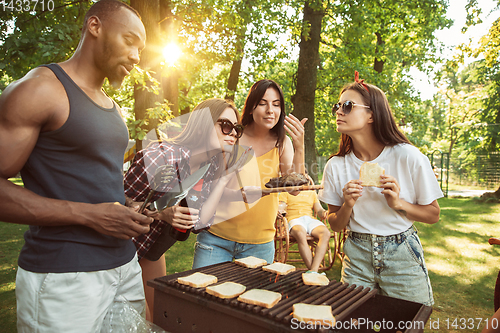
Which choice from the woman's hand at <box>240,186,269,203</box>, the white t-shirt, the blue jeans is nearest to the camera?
the white t-shirt

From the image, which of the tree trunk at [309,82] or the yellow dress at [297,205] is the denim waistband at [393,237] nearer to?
the yellow dress at [297,205]

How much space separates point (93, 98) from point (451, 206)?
15.5 m

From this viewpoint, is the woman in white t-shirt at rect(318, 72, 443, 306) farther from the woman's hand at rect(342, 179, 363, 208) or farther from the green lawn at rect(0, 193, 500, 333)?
the green lawn at rect(0, 193, 500, 333)

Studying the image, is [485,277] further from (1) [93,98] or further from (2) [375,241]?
(1) [93,98]

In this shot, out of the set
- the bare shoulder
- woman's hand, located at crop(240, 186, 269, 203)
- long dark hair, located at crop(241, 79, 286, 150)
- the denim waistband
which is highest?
long dark hair, located at crop(241, 79, 286, 150)

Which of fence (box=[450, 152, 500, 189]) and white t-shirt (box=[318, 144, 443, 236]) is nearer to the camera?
white t-shirt (box=[318, 144, 443, 236])

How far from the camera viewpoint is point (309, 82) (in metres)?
9.00

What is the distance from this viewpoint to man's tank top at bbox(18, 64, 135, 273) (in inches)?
55.3

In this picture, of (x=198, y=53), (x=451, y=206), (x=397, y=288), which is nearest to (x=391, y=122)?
(x=397, y=288)

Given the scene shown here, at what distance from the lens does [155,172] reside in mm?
2326

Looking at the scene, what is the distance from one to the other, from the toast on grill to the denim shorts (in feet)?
3.14

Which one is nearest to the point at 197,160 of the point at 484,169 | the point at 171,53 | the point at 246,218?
the point at 246,218

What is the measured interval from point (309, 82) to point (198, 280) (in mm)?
8026

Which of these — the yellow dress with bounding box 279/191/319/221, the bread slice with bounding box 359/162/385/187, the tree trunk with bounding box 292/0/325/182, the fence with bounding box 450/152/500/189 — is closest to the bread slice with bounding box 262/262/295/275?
the bread slice with bounding box 359/162/385/187
